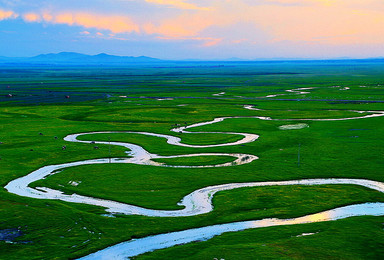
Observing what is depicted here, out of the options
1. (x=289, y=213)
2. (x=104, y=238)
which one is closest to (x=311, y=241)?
(x=289, y=213)

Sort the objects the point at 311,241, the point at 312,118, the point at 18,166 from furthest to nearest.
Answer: the point at 312,118
the point at 18,166
the point at 311,241

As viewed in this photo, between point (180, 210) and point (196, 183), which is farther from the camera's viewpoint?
point (196, 183)

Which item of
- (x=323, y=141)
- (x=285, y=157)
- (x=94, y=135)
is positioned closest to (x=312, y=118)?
(x=323, y=141)

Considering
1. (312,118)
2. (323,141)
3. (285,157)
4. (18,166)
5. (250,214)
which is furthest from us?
(312,118)

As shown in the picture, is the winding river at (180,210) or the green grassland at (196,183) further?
the winding river at (180,210)

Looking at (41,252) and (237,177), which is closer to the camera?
(41,252)

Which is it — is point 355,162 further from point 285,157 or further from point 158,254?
point 158,254

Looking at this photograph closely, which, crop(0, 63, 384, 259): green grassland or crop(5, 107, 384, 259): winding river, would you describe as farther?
crop(5, 107, 384, 259): winding river

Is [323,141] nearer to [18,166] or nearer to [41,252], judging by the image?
[18,166]

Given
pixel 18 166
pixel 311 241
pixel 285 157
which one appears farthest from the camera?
pixel 285 157
